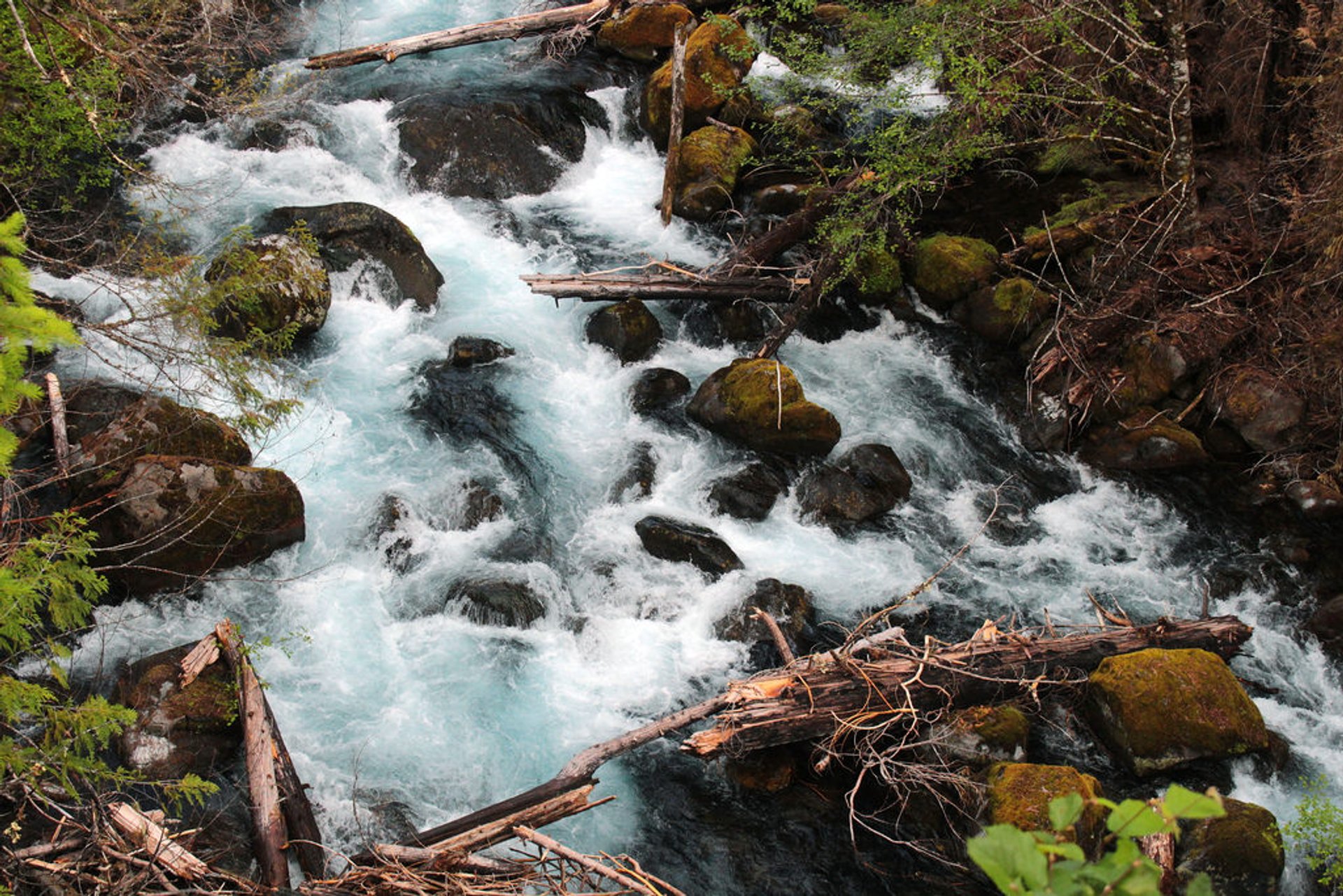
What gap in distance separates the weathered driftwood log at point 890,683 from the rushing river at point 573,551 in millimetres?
602

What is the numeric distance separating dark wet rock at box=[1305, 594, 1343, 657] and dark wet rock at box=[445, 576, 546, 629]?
226 inches

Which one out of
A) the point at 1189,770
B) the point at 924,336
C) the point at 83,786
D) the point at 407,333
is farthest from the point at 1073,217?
the point at 83,786

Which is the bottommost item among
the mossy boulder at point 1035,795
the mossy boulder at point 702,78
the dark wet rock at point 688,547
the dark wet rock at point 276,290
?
the dark wet rock at point 688,547

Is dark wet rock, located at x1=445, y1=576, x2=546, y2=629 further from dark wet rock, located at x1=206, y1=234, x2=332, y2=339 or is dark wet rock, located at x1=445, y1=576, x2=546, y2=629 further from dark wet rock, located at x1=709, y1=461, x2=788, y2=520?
dark wet rock, located at x1=206, y1=234, x2=332, y2=339

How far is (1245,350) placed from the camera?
8.26 meters

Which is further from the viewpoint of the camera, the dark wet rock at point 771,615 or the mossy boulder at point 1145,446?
the mossy boulder at point 1145,446

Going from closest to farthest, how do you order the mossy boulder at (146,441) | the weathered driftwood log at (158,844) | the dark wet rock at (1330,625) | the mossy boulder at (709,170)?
the weathered driftwood log at (158,844), the mossy boulder at (146,441), the dark wet rock at (1330,625), the mossy boulder at (709,170)

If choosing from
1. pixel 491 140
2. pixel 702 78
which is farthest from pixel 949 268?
pixel 491 140

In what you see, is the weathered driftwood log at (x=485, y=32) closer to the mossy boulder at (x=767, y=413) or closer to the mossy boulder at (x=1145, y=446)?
the mossy boulder at (x=767, y=413)

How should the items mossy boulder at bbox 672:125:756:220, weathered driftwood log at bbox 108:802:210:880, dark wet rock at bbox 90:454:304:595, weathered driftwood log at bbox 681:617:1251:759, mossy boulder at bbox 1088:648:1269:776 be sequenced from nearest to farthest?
weathered driftwood log at bbox 108:802:210:880 < weathered driftwood log at bbox 681:617:1251:759 < mossy boulder at bbox 1088:648:1269:776 < dark wet rock at bbox 90:454:304:595 < mossy boulder at bbox 672:125:756:220

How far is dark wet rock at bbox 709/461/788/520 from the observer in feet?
25.0

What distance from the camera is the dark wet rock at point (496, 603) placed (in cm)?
658

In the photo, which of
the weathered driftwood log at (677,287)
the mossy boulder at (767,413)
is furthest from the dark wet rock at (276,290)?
the mossy boulder at (767,413)

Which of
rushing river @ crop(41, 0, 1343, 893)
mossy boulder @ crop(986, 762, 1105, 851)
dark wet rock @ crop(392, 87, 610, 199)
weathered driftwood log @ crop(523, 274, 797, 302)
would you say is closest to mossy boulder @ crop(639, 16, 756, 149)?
dark wet rock @ crop(392, 87, 610, 199)
